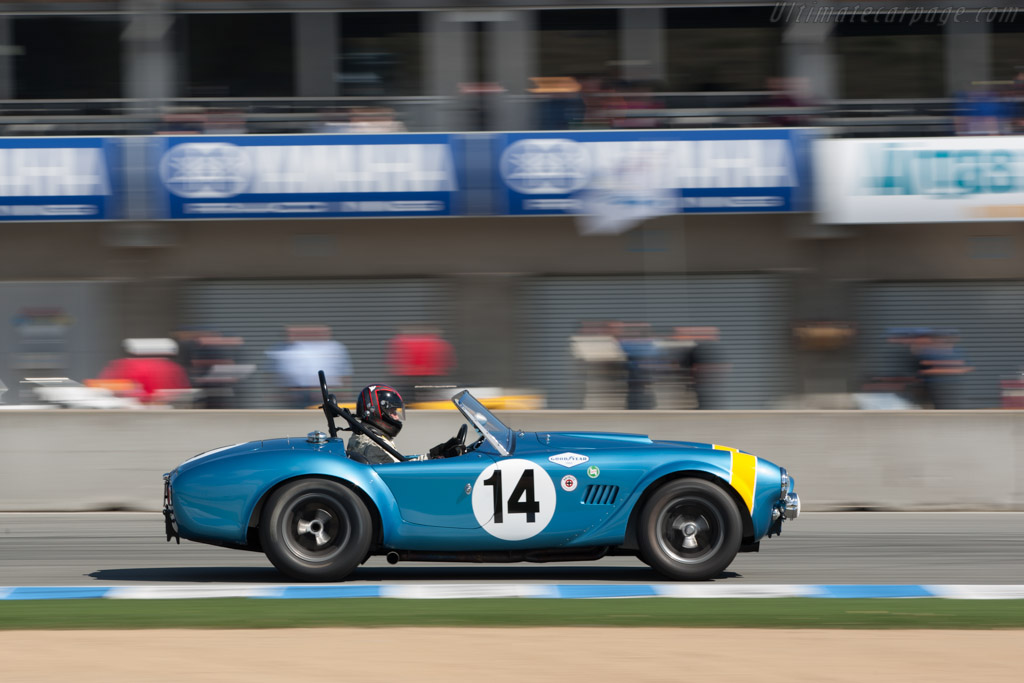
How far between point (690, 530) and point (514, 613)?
1546 mm

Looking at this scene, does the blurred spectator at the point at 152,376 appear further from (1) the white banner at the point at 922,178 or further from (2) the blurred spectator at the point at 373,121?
(1) the white banner at the point at 922,178

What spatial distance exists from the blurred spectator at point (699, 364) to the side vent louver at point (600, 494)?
22.7ft

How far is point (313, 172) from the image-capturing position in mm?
16703

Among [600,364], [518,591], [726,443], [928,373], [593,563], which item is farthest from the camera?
[600,364]

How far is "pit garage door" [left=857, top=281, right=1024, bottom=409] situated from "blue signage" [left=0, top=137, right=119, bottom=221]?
9.95 m

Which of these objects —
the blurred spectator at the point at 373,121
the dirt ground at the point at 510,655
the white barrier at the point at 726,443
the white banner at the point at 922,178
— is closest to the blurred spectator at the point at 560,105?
the blurred spectator at the point at 373,121

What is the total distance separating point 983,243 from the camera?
17.2 metres

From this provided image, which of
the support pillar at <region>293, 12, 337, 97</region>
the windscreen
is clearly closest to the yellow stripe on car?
the windscreen

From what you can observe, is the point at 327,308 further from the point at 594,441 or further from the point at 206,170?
the point at 594,441

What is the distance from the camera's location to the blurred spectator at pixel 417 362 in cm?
1484

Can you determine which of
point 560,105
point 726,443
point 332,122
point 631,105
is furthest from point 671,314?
point 332,122

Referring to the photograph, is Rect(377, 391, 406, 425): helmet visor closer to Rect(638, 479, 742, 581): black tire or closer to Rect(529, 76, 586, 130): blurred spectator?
Rect(638, 479, 742, 581): black tire

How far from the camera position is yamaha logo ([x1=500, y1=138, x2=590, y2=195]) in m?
16.4

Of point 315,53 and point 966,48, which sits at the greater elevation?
point 315,53
